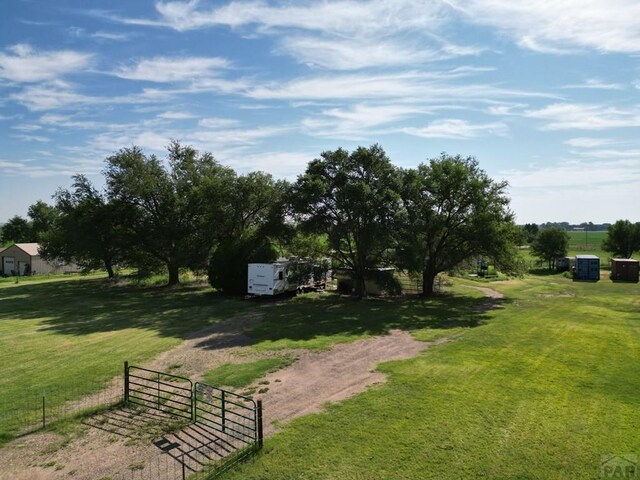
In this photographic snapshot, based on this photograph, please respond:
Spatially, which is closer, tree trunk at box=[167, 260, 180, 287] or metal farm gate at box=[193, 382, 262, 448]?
metal farm gate at box=[193, 382, 262, 448]

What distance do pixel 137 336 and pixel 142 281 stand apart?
985 inches

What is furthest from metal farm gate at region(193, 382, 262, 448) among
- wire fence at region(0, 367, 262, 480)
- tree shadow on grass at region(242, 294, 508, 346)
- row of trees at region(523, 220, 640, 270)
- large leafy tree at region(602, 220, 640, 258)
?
large leafy tree at region(602, 220, 640, 258)

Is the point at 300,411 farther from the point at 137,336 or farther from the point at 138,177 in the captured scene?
the point at 138,177

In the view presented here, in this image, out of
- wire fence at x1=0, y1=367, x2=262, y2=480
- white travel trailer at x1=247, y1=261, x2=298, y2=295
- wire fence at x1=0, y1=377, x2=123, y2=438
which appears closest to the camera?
wire fence at x1=0, y1=367, x2=262, y2=480

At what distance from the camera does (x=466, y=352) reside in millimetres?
16578

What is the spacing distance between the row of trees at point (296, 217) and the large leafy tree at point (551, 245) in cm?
3026

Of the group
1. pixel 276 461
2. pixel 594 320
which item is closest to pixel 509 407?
pixel 276 461

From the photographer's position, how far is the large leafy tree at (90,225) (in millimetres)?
36281

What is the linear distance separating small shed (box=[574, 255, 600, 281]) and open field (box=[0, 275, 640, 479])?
16.9m

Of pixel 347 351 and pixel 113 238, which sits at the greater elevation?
pixel 113 238

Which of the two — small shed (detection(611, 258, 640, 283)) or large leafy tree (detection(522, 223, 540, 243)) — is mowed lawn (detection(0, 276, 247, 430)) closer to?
large leafy tree (detection(522, 223, 540, 243))

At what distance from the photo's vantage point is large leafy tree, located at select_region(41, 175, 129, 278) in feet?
119

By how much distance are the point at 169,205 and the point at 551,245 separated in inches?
1955

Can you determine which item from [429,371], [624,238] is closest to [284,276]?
[429,371]
